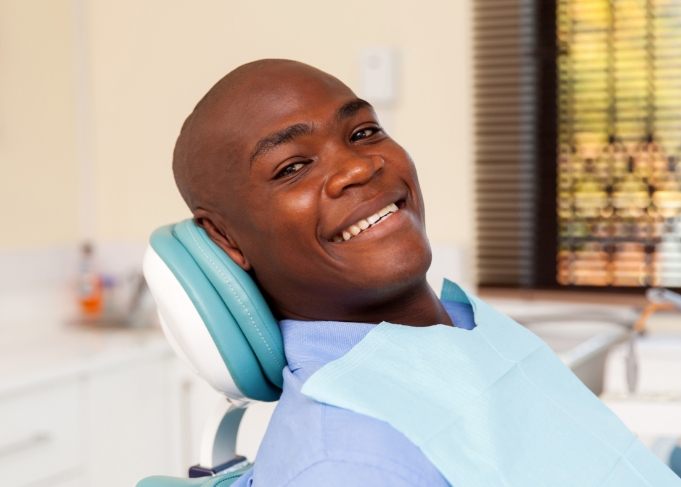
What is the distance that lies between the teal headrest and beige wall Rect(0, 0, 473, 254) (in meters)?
1.74

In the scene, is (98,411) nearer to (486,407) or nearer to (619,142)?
→ (619,142)

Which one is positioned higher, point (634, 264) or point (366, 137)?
point (366, 137)

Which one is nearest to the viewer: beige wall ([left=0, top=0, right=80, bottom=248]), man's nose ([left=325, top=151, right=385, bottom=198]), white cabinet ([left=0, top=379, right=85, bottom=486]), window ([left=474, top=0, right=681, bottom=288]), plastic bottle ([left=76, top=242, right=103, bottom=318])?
man's nose ([left=325, top=151, right=385, bottom=198])

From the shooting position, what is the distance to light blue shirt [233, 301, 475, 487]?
2.80 feet

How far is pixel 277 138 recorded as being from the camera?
105 centimetres

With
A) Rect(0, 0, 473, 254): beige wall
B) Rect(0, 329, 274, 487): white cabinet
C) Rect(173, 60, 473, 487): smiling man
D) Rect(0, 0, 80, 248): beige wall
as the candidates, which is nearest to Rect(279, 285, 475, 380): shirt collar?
Rect(173, 60, 473, 487): smiling man

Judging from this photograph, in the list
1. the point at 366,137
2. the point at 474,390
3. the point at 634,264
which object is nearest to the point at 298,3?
the point at 634,264

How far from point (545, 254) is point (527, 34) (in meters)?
0.61

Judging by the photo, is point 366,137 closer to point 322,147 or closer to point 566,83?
point 322,147

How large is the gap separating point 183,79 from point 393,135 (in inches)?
28.4

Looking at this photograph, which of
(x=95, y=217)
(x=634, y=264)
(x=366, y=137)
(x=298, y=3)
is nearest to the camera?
(x=366, y=137)

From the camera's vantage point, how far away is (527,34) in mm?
2764

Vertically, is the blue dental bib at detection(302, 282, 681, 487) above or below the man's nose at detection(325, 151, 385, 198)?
below

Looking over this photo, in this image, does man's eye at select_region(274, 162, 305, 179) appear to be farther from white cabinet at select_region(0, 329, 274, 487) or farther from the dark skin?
white cabinet at select_region(0, 329, 274, 487)
